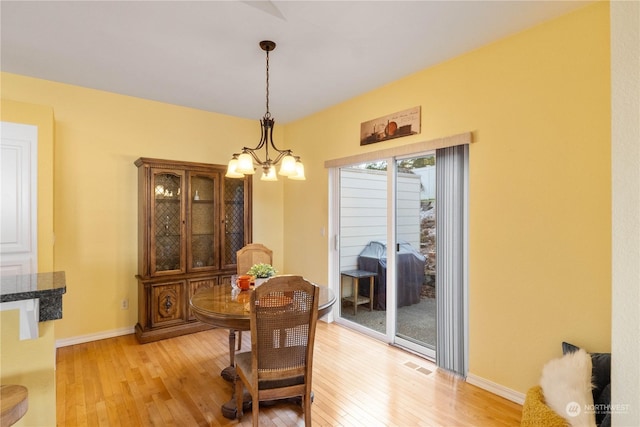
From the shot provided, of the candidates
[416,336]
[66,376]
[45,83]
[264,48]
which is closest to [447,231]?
[416,336]

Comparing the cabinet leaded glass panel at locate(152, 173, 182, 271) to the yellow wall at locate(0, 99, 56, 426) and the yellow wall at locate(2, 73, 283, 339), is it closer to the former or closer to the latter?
the yellow wall at locate(2, 73, 283, 339)

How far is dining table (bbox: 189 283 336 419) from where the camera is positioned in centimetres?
191

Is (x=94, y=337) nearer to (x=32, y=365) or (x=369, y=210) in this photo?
(x=32, y=365)

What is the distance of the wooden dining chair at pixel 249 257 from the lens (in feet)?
10.5

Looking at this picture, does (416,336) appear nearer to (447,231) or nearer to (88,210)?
(447,231)

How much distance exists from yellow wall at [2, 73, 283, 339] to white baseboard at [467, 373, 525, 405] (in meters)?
3.67

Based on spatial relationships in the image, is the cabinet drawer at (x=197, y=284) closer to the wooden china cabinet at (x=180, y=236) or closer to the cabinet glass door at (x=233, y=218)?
the wooden china cabinet at (x=180, y=236)

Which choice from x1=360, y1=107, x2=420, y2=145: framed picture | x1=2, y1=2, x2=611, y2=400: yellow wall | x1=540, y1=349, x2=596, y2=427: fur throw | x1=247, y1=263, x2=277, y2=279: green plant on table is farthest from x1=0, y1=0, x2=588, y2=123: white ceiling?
x1=540, y1=349, x2=596, y2=427: fur throw

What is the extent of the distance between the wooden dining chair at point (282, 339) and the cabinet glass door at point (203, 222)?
2200 mm

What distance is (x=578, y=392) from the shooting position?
1418mm

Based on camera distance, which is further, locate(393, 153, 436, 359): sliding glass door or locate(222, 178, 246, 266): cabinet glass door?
locate(222, 178, 246, 266): cabinet glass door

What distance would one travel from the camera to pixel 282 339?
1.83m

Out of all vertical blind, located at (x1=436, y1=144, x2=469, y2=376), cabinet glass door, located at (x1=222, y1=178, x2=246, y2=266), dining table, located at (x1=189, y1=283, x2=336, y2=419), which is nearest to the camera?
dining table, located at (x1=189, y1=283, x2=336, y2=419)

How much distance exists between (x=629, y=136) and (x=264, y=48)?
2.43 meters
